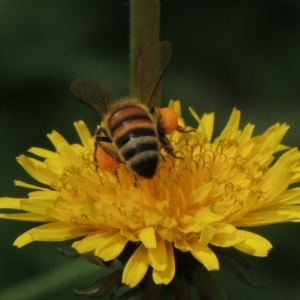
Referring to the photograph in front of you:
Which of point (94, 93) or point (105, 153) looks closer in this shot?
point (105, 153)

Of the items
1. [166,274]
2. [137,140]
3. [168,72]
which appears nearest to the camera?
[166,274]

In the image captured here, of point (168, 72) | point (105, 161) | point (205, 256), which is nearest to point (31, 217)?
point (105, 161)

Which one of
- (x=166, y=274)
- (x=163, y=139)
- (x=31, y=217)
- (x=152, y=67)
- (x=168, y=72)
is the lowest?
(x=166, y=274)

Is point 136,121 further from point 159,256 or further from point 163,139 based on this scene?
point 159,256

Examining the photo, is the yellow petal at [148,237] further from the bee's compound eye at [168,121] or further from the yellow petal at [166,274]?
the bee's compound eye at [168,121]

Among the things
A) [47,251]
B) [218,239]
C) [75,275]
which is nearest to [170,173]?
[218,239]

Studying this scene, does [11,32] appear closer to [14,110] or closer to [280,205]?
[14,110]

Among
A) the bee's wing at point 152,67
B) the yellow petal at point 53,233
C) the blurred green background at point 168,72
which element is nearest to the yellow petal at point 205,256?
the yellow petal at point 53,233
